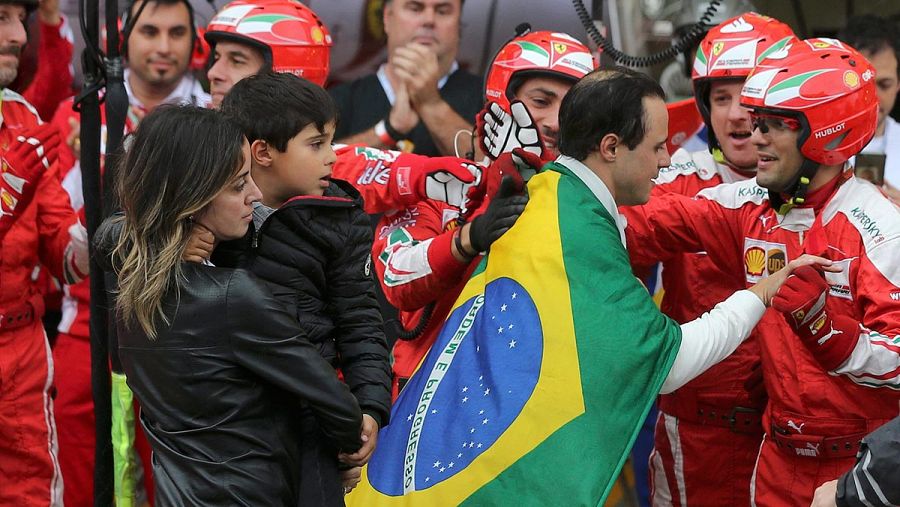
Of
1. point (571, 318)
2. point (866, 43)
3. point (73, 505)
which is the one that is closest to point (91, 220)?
point (571, 318)

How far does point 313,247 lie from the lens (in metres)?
3.34

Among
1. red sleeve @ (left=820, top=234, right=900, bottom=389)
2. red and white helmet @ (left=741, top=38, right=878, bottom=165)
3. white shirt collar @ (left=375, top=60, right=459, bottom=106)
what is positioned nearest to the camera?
red sleeve @ (left=820, top=234, right=900, bottom=389)

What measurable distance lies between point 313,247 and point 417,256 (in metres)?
0.88

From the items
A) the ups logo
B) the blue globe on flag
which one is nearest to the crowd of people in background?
the ups logo

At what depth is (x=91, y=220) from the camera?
4.25m

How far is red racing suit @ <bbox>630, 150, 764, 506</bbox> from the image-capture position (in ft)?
15.4

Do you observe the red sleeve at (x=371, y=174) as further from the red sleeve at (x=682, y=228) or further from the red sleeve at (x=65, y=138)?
the red sleeve at (x=65, y=138)

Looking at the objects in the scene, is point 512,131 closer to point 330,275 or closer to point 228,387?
point 330,275

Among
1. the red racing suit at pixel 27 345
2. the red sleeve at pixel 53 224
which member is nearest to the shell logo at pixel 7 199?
the red racing suit at pixel 27 345

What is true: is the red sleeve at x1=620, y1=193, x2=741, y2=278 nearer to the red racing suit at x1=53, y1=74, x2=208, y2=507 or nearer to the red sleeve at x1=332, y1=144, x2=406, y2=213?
the red sleeve at x1=332, y1=144, x2=406, y2=213

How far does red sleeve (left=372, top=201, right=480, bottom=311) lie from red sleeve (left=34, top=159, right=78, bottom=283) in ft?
4.68

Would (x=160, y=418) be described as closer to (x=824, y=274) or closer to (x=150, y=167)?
(x=150, y=167)

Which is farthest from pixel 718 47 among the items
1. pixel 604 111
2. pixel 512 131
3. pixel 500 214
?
pixel 500 214

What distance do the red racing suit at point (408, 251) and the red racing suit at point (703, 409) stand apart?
0.75 metres
